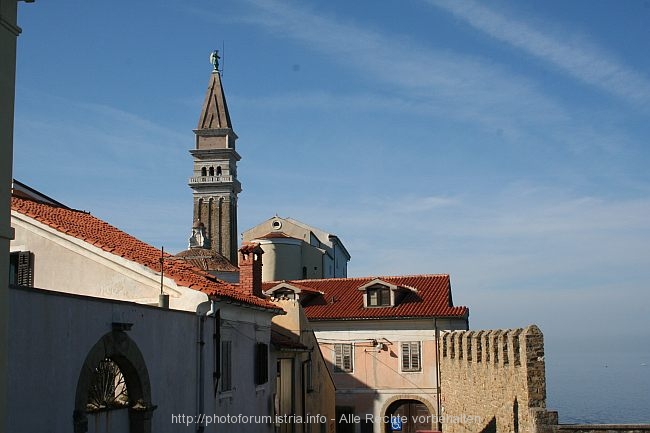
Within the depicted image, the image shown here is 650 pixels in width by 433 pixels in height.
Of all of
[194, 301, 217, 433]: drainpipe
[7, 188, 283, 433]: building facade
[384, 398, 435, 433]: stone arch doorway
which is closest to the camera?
[7, 188, 283, 433]: building facade

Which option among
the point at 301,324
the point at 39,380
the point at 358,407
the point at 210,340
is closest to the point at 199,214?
the point at 358,407

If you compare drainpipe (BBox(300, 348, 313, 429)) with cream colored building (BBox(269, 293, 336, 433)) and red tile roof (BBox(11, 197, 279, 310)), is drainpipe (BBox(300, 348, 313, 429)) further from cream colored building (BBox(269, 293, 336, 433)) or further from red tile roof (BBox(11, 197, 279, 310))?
red tile roof (BBox(11, 197, 279, 310))

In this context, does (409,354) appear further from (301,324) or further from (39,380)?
(39,380)

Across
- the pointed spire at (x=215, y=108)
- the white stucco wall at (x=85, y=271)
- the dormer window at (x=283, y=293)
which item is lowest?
the white stucco wall at (x=85, y=271)

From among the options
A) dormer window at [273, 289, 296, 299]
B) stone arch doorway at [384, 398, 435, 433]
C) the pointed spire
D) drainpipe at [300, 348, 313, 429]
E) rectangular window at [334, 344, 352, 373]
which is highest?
the pointed spire

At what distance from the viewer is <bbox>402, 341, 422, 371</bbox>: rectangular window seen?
1668 inches

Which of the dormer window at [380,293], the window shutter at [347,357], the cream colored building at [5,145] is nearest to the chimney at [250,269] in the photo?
the window shutter at [347,357]

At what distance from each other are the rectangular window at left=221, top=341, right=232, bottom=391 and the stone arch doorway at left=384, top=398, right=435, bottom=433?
2138 centimetres

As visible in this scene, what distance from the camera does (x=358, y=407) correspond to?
4334cm

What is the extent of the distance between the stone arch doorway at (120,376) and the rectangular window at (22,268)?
3.60 metres

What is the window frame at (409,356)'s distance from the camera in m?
42.3

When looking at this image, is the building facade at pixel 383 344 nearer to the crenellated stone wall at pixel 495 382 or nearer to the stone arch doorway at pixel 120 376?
the crenellated stone wall at pixel 495 382

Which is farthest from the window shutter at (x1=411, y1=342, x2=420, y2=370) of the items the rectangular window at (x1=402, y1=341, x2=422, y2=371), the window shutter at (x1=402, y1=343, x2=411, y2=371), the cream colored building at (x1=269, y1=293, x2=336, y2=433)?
the cream colored building at (x1=269, y1=293, x2=336, y2=433)

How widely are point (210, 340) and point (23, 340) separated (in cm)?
816
